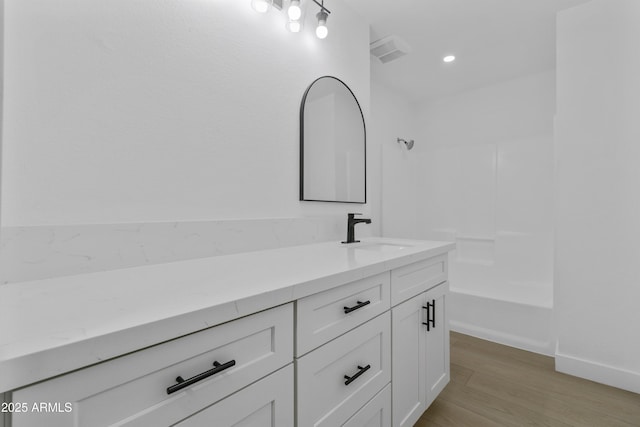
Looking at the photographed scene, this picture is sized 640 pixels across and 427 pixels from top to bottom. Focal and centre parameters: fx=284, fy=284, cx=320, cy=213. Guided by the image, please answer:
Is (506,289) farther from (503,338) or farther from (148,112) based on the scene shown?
(148,112)

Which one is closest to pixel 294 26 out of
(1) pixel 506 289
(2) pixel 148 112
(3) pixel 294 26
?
(3) pixel 294 26

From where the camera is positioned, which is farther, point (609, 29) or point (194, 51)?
point (609, 29)

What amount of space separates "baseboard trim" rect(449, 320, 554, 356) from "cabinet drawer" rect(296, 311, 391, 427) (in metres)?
1.73

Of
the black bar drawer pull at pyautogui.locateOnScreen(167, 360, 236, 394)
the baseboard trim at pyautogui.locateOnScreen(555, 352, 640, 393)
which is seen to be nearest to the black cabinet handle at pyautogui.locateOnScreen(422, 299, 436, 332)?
the black bar drawer pull at pyautogui.locateOnScreen(167, 360, 236, 394)

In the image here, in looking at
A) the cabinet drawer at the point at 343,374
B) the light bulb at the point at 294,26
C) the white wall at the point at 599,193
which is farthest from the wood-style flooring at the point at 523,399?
the light bulb at the point at 294,26

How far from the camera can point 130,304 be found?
57cm

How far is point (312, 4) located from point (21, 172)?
1584 mm

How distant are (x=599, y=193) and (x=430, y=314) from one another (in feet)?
4.56

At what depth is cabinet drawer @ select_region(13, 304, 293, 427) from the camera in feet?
1.39

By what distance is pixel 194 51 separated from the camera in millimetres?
1119

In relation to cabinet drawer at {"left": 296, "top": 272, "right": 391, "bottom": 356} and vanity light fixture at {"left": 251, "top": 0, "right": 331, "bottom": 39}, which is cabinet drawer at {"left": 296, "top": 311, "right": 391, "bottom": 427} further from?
vanity light fixture at {"left": 251, "top": 0, "right": 331, "bottom": 39}

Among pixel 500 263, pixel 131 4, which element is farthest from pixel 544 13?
pixel 131 4

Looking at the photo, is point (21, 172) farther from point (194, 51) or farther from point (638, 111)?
point (638, 111)

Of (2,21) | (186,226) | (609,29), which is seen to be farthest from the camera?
(609,29)
